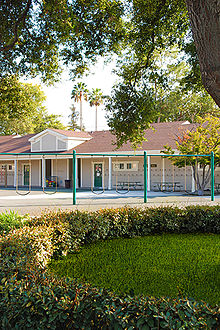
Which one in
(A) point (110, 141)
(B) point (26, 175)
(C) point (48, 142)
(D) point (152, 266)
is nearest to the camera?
(D) point (152, 266)

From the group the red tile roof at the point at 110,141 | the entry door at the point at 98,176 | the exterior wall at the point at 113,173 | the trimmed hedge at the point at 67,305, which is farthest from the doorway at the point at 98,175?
the trimmed hedge at the point at 67,305

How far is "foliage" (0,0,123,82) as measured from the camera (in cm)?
1012

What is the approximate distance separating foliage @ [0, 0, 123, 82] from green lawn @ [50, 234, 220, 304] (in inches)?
233

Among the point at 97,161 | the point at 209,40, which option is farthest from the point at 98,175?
the point at 209,40

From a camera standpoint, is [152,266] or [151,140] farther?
[151,140]

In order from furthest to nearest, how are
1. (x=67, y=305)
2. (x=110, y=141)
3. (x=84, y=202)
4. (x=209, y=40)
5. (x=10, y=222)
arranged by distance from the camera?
(x=110, y=141)
(x=84, y=202)
(x=10, y=222)
(x=209, y=40)
(x=67, y=305)

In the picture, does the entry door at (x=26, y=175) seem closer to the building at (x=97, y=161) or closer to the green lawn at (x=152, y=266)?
the building at (x=97, y=161)

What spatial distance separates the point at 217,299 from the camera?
15.7 feet

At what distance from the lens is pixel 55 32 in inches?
444

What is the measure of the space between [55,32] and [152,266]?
818 centimetres

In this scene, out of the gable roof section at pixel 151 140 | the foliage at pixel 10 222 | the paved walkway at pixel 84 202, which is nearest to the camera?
the foliage at pixel 10 222

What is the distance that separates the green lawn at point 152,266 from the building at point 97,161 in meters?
16.6

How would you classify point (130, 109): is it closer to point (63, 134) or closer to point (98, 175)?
point (98, 175)

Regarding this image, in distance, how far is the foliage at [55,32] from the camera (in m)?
10.1
